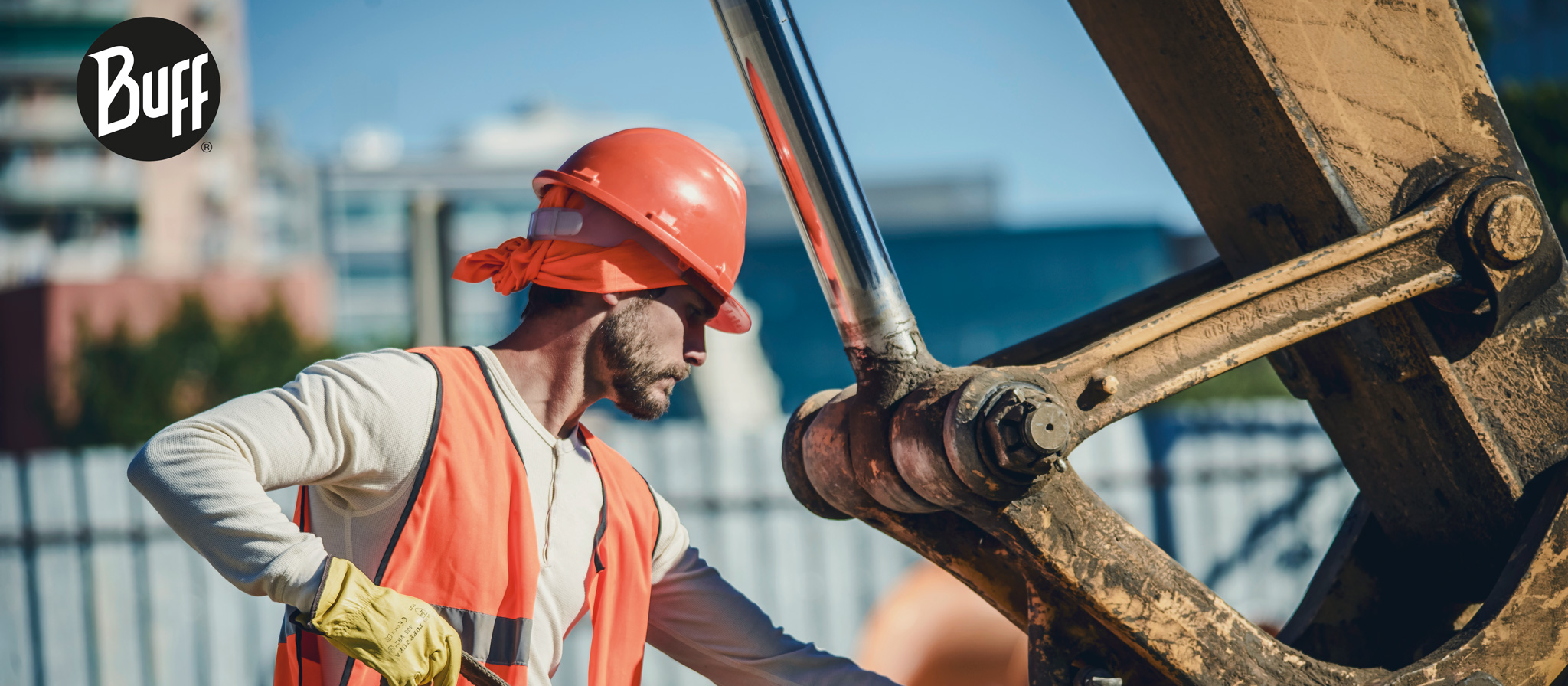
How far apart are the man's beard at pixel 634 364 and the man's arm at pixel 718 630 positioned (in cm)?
33

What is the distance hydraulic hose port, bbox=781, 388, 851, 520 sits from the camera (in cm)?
184

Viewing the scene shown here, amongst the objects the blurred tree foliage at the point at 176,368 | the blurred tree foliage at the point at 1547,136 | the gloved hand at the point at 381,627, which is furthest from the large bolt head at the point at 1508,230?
the blurred tree foliage at the point at 176,368

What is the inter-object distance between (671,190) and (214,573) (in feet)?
17.7

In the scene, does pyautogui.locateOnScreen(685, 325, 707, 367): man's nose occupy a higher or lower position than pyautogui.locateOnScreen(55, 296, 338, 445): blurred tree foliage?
lower

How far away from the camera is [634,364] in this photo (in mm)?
2256

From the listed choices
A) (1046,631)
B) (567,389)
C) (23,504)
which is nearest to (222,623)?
(23,504)

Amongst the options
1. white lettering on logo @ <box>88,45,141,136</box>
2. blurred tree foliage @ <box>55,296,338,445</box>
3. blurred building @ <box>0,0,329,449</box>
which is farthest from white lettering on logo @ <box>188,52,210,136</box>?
blurred building @ <box>0,0,329,449</box>

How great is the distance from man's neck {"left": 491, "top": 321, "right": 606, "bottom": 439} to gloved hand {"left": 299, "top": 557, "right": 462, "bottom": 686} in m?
0.55

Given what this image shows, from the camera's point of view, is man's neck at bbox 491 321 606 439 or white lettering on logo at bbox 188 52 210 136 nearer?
man's neck at bbox 491 321 606 439

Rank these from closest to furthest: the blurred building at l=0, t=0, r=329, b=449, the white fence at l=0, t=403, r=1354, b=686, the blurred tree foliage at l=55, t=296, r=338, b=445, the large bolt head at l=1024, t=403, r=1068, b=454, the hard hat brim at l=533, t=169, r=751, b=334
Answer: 1. the large bolt head at l=1024, t=403, r=1068, b=454
2. the hard hat brim at l=533, t=169, r=751, b=334
3. the white fence at l=0, t=403, r=1354, b=686
4. the blurred tree foliage at l=55, t=296, r=338, b=445
5. the blurred building at l=0, t=0, r=329, b=449

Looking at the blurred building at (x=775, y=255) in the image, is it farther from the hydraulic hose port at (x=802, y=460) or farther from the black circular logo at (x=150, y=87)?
the hydraulic hose port at (x=802, y=460)

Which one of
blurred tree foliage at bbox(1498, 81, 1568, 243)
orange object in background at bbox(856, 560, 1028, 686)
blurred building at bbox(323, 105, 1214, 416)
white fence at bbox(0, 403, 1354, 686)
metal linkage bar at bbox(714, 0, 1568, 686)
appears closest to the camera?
metal linkage bar at bbox(714, 0, 1568, 686)

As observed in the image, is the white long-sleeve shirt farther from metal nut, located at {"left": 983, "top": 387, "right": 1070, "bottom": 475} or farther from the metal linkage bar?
metal nut, located at {"left": 983, "top": 387, "right": 1070, "bottom": 475}

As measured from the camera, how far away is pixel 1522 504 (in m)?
1.81
